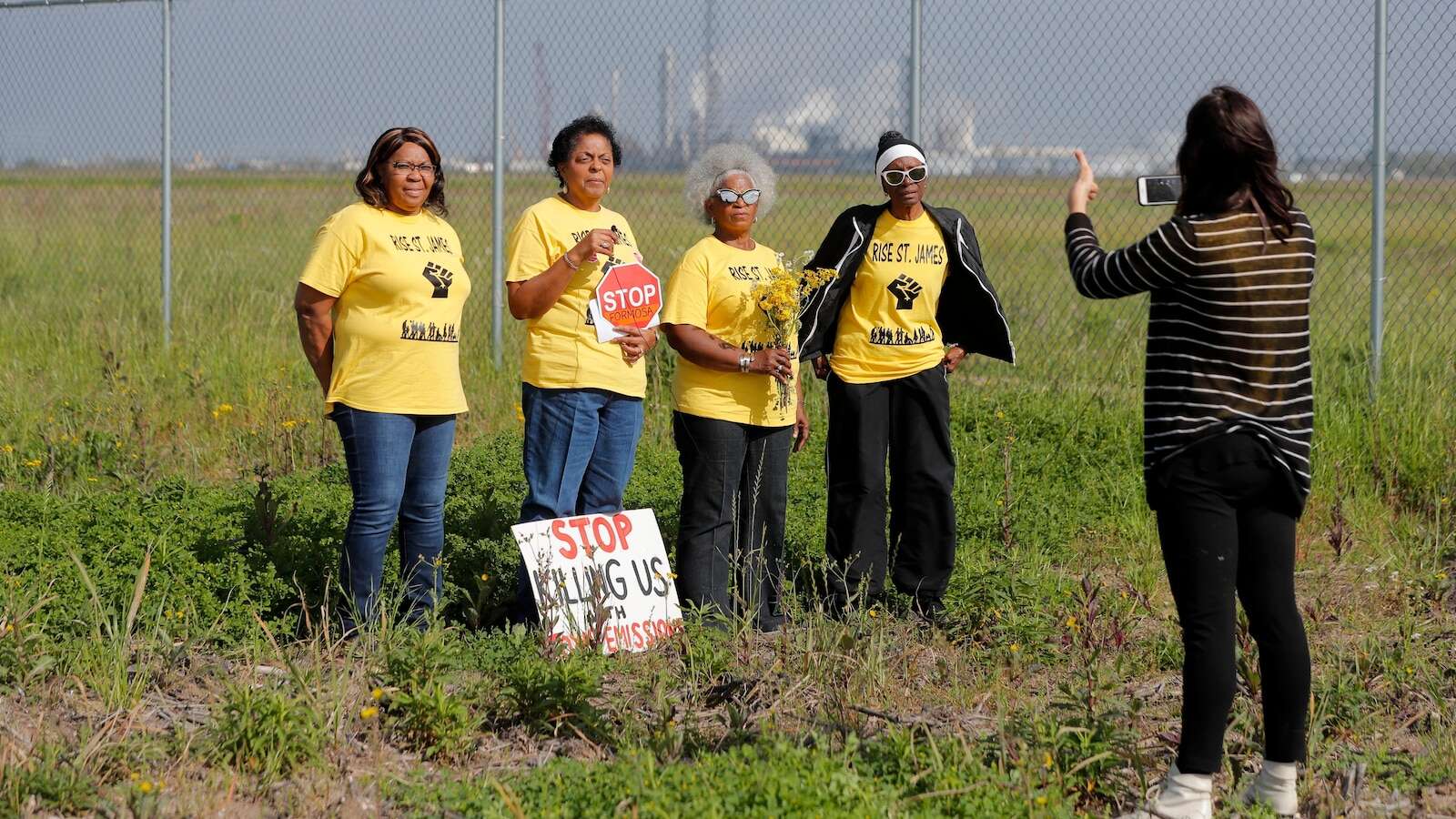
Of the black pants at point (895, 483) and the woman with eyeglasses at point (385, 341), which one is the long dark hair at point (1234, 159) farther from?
the woman with eyeglasses at point (385, 341)

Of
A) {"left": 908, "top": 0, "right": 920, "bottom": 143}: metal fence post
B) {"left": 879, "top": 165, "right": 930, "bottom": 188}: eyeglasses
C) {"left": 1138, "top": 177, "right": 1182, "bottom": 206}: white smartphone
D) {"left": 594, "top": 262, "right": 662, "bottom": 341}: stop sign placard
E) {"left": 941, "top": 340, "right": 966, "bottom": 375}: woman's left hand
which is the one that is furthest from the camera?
{"left": 908, "top": 0, "right": 920, "bottom": 143}: metal fence post

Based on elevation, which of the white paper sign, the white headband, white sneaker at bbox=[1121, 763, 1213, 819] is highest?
the white headband

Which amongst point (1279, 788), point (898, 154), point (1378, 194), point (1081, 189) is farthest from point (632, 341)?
point (1378, 194)

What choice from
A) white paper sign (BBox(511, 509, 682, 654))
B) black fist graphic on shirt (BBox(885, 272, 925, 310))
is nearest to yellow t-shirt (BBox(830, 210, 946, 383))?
black fist graphic on shirt (BBox(885, 272, 925, 310))

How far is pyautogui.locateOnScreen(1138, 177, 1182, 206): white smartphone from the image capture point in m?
3.94

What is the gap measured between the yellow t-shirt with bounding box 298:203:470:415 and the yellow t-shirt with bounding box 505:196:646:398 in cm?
31

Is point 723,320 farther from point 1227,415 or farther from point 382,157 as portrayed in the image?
point 1227,415

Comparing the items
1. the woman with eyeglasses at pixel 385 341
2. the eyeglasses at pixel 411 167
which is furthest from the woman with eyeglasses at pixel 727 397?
the eyeglasses at pixel 411 167

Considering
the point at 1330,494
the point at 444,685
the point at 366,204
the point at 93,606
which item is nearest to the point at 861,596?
the point at 444,685

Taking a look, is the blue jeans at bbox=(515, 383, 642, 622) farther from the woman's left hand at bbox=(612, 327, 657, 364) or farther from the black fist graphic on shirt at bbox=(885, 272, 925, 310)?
the black fist graphic on shirt at bbox=(885, 272, 925, 310)

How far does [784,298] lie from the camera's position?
507 cm

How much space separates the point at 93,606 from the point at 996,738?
3.05m

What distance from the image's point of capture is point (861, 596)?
5047 mm

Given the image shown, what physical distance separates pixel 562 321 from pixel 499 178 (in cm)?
419
